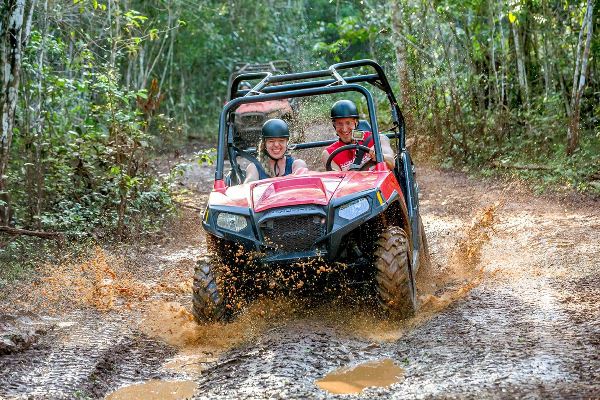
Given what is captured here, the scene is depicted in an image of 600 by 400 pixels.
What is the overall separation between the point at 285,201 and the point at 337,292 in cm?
99

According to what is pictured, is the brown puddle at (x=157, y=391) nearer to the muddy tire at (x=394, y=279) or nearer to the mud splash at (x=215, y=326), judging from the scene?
the mud splash at (x=215, y=326)

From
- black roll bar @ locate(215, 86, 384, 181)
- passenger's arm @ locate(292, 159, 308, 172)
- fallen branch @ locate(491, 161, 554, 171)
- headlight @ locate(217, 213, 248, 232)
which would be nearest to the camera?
headlight @ locate(217, 213, 248, 232)

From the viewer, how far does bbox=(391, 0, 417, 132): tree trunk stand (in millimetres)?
14945

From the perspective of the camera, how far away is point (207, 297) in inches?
196

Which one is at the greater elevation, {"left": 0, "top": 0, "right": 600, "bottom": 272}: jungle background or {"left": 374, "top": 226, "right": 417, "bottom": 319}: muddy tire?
{"left": 0, "top": 0, "right": 600, "bottom": 272}: jungle background

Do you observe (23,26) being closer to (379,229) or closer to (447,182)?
(379,229)

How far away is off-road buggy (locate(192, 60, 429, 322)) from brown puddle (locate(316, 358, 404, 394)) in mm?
827

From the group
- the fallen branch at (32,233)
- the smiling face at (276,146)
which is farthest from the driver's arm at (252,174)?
the fallen branch at (32,233)

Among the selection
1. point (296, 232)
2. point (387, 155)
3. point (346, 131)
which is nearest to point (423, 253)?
point (387, 155)

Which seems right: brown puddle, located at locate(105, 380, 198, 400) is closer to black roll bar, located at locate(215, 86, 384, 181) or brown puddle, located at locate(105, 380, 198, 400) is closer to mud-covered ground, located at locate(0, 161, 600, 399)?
mud-covered ground, located at locate(0, 161, 600, 399)

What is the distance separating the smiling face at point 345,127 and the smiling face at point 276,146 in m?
0.62

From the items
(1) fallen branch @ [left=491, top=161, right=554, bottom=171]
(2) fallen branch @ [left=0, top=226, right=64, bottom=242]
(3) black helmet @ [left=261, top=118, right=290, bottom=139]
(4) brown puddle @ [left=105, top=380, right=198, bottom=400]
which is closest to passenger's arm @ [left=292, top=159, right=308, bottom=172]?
(3) black helmet @ [left=261, top=118, right=290, bottom=139]

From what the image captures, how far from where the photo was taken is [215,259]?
518 cm

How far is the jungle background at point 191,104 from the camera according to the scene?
26.8ft
